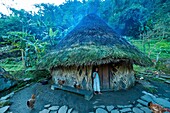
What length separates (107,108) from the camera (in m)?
4.51

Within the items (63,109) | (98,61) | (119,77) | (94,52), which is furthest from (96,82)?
(63,109)

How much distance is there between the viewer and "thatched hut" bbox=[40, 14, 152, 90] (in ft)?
18.2

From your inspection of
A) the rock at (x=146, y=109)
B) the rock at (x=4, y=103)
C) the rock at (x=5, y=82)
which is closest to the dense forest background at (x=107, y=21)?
the rock at (x=5, y=82)

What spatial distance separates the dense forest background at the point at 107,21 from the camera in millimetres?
12781

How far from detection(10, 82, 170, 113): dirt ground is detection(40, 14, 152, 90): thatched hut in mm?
685

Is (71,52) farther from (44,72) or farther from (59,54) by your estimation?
(44,72)

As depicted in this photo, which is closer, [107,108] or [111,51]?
[107,108]

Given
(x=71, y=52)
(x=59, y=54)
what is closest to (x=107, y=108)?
(x=71, y=52)

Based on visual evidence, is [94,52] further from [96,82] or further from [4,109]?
[4,109]

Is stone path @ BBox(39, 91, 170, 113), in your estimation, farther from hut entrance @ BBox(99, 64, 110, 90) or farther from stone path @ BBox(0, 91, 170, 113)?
hut entrance @ BBox(99, 64, 110, 90)

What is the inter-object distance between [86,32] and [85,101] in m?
4.28

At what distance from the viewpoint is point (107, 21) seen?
2400 centimetres

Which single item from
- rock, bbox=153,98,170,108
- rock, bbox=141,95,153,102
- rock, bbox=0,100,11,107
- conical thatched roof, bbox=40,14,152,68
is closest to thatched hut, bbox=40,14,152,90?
conical thatched roof, bbox=40,14,152,68

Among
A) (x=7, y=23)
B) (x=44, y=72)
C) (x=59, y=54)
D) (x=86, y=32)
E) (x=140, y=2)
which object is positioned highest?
(x=140, y=2)
